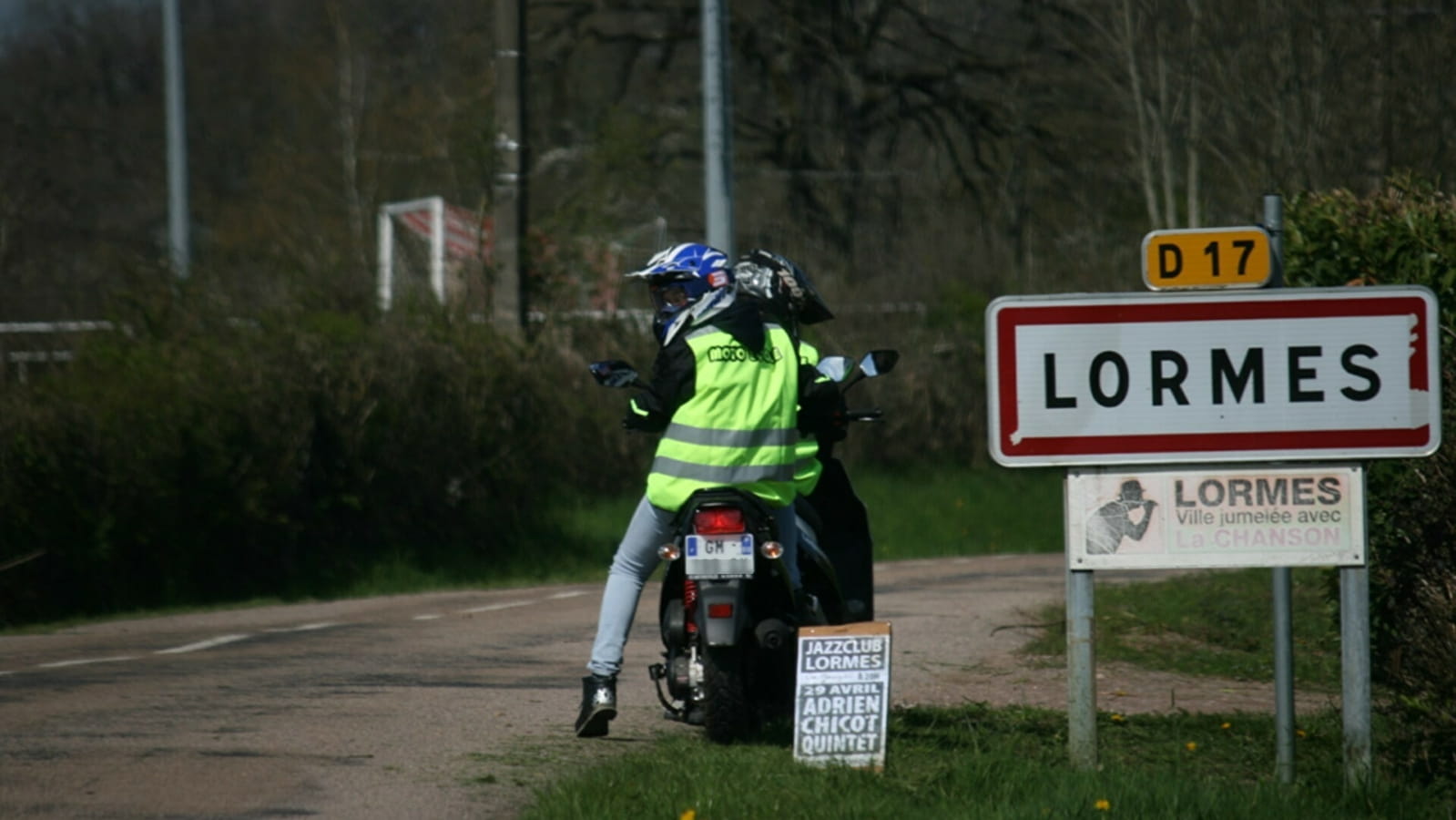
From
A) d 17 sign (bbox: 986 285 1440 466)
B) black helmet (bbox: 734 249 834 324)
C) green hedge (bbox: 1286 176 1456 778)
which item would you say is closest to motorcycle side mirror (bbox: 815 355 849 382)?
black helmet (bbox: 734 249 834 324)

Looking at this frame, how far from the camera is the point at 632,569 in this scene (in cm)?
725

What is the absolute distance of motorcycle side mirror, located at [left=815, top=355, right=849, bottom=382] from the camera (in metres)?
7.46

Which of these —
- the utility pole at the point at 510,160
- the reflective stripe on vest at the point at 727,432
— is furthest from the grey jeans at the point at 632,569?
the utility pole at the point at 510,160

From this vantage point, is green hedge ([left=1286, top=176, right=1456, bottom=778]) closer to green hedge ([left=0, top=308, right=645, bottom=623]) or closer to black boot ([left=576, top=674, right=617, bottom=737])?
black boot ([left=576, top=674, right=617, bottom=737])

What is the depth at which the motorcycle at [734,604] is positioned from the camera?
22.0 ft

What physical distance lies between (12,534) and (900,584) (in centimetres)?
611

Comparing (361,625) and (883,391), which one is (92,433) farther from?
(883,391)

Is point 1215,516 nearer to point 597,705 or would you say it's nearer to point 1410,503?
point 1410,503

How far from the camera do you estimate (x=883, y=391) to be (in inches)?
907

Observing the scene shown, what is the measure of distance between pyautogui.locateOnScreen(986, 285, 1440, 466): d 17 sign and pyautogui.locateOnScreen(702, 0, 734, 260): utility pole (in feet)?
35.1

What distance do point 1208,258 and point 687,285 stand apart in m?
1.76

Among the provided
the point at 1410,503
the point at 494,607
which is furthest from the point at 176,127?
the point at 1410,503

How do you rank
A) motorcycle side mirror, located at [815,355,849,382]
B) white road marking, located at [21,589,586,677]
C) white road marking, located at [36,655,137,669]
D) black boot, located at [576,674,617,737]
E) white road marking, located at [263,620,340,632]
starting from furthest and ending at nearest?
white road marking, located at [263,620,340,632] < white road marking, located at [21,589,586,677] < white road marking, located at [36,655,137,669] < motorcycle side mirror, located at [815,355,849,382] < black boot, located at [576,674,617,737]

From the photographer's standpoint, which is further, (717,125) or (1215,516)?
(717,125)
